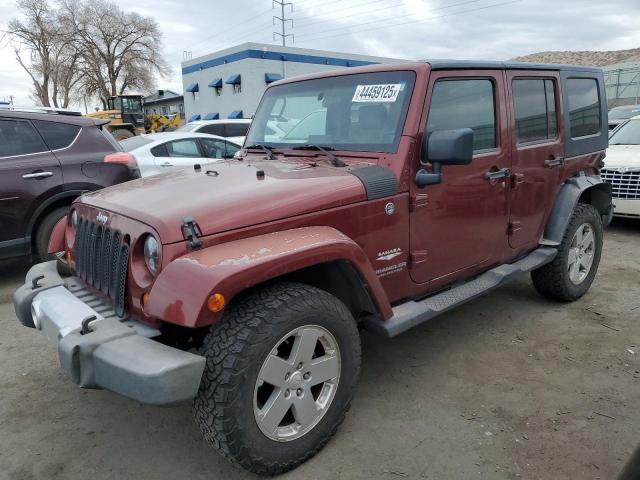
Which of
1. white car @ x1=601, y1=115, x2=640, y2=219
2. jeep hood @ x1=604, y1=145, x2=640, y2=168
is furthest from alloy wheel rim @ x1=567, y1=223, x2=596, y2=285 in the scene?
jeep hood @ x1=604, y1=145, x2=640, y2=168

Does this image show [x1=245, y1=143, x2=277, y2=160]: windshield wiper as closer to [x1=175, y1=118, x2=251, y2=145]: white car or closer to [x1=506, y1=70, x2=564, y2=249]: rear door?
[x1=506, y1=70, x2=564, y2=249]: rear door

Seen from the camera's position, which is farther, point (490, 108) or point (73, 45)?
point (73, 45)

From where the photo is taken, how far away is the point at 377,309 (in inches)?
108

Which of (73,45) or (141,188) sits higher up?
(73,45)

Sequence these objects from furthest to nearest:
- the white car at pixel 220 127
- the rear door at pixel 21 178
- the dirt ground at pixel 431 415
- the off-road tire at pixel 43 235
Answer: the white car at pixel 220 127 < the off-road tire at pixel 43 235 < the rear door at pixel 21 178 < the dirt ground at pixel 431 415

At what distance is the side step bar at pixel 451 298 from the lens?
9.28 ft

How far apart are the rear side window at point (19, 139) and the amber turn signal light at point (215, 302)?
442 cm

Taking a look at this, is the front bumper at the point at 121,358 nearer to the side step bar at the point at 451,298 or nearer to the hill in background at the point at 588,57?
the side step bar at the point at 451,298

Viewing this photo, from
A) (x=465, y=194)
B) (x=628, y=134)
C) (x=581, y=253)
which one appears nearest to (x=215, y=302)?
(x=465, y=194)

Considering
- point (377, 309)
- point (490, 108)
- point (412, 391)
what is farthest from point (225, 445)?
point (490, 108)

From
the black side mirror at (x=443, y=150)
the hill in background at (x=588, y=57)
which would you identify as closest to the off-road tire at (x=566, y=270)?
the black side mirror at (x=443, y=150)

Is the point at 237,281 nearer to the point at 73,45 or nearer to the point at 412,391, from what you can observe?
the point at 412,391

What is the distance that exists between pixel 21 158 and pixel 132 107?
86.9ft

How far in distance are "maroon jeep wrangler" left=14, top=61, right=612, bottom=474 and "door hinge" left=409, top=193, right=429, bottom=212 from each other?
11 mm
